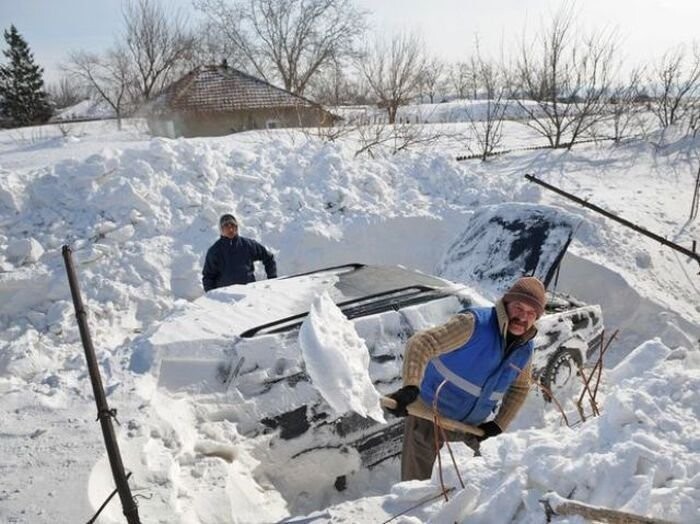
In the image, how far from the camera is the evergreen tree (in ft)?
116

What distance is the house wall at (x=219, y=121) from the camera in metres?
19.9

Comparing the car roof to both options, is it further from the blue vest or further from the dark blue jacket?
the dark blue jacket

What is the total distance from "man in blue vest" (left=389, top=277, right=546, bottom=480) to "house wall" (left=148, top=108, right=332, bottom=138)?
671 inches

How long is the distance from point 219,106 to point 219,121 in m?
0.53

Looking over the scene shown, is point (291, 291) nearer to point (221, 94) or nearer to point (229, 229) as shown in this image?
point (229, 229)

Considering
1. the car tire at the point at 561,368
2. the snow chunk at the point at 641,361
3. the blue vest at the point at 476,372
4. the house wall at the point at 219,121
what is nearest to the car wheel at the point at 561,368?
the car tire at the point at 561,368

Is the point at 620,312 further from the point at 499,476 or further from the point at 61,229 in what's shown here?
the point at 61,229

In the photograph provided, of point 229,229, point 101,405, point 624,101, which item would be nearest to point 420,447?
point 101,405

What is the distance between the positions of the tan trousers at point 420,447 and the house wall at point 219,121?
17.0 metres

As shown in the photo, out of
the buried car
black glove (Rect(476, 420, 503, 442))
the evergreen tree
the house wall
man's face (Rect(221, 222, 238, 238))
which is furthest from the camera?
the evergreen tree

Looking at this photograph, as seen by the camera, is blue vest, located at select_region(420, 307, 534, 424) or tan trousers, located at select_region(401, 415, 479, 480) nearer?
blue vest, located at select_region(420, 307, 534, 424)

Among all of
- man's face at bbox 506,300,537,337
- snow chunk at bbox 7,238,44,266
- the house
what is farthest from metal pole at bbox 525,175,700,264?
the house

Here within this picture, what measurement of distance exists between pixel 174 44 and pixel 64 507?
33331 millimetres

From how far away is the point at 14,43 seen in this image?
1494 inches
